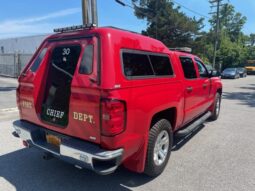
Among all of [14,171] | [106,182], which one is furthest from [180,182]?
[14,171]

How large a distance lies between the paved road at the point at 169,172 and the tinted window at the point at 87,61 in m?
1.66

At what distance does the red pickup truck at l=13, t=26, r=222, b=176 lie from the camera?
2.78m

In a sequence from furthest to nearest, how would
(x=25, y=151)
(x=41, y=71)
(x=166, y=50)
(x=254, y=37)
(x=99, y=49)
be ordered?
(x=254, y=37)
(x=25, y=151)
(x=166, y=50)
(x=41, y=71)
(x=99, y=49)

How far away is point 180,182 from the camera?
3.56m

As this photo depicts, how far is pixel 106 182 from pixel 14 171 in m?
1.51

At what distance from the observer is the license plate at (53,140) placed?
3.19 metres

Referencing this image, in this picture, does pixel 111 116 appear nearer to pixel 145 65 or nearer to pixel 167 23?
pixel 145 65

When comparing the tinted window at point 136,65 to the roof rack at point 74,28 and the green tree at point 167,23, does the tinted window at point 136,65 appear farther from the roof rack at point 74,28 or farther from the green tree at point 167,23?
the green tree at point 167,23

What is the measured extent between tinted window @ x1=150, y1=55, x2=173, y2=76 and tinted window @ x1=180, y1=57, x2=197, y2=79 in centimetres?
62

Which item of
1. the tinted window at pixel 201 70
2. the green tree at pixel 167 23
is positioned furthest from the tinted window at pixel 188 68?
the green tree at pixel 167 23

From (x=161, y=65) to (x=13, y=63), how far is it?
2021cm

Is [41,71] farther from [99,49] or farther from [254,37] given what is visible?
[254,37]

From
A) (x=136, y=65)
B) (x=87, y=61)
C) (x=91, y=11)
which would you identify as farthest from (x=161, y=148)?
(x=91, y=11)

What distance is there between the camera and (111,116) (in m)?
2.70
